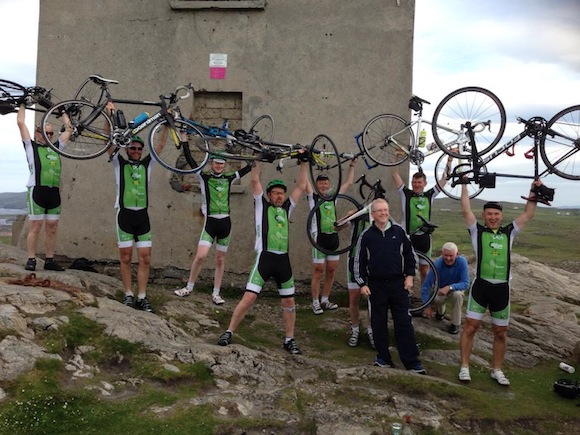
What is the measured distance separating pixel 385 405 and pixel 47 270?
18.6 ft

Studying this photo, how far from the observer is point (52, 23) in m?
10.3

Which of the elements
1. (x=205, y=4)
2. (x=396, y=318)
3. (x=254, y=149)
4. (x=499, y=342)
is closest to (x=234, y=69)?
(x=205, y=4)

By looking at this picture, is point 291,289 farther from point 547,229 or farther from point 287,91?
point 547,229

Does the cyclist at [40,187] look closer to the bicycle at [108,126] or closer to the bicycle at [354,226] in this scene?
the bicycle at [108,126]

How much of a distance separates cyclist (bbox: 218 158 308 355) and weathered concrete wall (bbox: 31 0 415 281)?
9.53ft

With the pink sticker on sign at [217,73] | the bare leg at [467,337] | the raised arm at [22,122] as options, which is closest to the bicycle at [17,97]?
the raised arm at [22,122]

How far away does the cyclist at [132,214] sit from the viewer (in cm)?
751

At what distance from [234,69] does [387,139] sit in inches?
136

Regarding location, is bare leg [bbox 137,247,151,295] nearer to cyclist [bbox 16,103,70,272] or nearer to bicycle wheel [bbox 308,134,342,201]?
cyclist [bbox 16,103,70,272]

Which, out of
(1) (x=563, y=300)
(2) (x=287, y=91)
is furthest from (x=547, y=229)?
(2) (x=287, y=91)

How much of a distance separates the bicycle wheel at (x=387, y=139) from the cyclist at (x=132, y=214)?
3.83m

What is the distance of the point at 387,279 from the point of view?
6.55 meters

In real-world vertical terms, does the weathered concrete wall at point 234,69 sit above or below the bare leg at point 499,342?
above

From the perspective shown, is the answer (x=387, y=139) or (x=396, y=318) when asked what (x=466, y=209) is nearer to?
(x=396, y=318)
